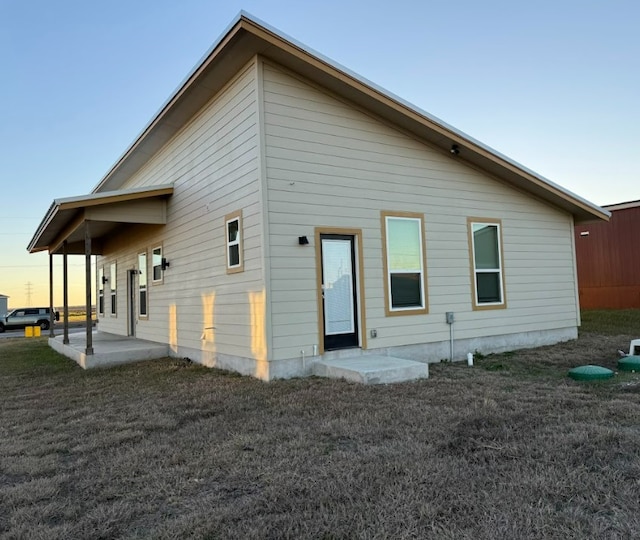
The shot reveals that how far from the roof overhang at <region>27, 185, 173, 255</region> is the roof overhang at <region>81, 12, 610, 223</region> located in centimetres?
148

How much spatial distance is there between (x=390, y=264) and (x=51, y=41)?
12203 mm

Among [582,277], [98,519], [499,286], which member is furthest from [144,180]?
[582,277]

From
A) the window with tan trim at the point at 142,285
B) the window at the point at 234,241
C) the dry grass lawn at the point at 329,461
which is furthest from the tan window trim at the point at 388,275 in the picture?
the window with tan trim at the point at 142,285

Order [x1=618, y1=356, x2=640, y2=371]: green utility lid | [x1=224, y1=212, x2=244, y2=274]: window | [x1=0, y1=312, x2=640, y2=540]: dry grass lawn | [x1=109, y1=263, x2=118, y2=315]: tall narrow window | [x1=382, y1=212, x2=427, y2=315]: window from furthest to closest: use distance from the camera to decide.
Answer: [x1=109, y1=263, x2=118, y2=315]: tall narrow window
[x1=382, y1=212, x2=427, y2=315]: window
[x1=224, y1=212, x2=244, y2=274]: window
[x1=618, y1=356, x2=640, y2=371]: green utility lid
[x1=0, y1=312, x2=640, y2=540]: dry grass lawn

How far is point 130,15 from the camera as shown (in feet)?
40.0

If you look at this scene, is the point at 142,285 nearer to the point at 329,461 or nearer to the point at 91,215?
the point at 91,215

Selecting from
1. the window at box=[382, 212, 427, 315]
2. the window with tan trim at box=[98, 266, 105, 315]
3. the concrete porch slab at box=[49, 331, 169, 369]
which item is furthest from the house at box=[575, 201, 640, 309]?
the window with tan trim at box=[98, 266, 105, 315]

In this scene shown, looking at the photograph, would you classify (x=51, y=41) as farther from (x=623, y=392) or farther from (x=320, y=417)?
(x=623, y=392)

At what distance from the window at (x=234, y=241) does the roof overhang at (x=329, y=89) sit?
2303 mm

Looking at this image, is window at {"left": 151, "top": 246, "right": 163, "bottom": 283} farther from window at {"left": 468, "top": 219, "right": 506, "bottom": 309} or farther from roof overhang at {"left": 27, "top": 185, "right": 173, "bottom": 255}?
window at {"left": 468, "top": 219, "right": 506, "bottom": 309}

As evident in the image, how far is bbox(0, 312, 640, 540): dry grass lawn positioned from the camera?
8.34ft

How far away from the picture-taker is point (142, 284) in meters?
11.8

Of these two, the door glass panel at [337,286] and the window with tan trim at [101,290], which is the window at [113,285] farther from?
the door glass panel at [337,286]

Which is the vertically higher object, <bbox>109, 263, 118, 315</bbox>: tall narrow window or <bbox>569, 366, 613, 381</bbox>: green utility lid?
<bbox>109, 263, 118, 315</bbox>: tall narrow window
